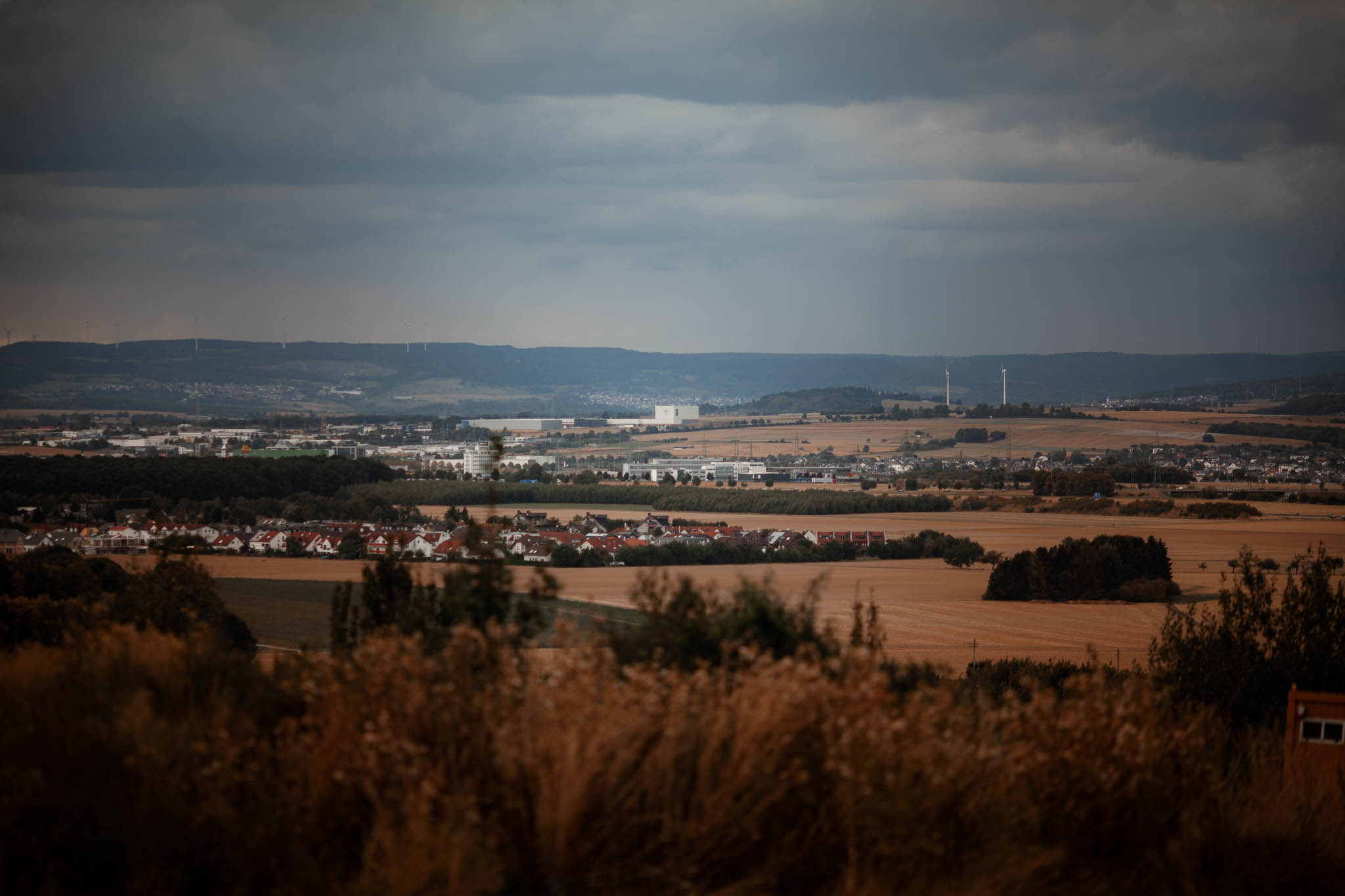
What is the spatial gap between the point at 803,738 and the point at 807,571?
108ft

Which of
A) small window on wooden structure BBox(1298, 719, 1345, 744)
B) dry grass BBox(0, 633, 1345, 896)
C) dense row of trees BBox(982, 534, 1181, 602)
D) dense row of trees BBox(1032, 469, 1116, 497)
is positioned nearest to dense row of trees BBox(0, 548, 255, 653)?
dry grass BBox(0, 633, 1345, 896)

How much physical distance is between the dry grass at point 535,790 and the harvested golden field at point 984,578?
11.2ft

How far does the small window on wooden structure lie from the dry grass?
3.27m

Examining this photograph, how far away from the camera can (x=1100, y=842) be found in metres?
5.62

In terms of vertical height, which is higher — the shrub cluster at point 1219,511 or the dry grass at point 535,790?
the dry grass at point 535,790

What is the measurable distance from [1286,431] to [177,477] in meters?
77.7

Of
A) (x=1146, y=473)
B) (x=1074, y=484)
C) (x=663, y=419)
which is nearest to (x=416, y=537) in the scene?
(x=1074, y=484)

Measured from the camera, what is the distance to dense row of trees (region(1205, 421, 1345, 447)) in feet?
279

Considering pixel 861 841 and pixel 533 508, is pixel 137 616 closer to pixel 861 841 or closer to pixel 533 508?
pixel 861 841

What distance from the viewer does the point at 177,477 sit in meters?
54.6

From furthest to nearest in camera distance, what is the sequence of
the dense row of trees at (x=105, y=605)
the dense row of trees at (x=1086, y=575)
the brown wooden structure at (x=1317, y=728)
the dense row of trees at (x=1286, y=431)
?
the dense row of trees at (x=1286, y=431) → the dense row of trees at (x=1086, y=575) → the dense row of trees at (x=105, y=605) → the brown wooden structure at (x=1317, y=728)

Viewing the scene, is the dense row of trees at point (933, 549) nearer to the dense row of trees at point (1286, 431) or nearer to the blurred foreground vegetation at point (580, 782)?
the blurred foreground vegetation at point (580, 782)

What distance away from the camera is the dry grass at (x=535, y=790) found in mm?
4430

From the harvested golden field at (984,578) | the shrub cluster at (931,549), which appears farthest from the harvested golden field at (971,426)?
the shrub cluster at (931,549)
